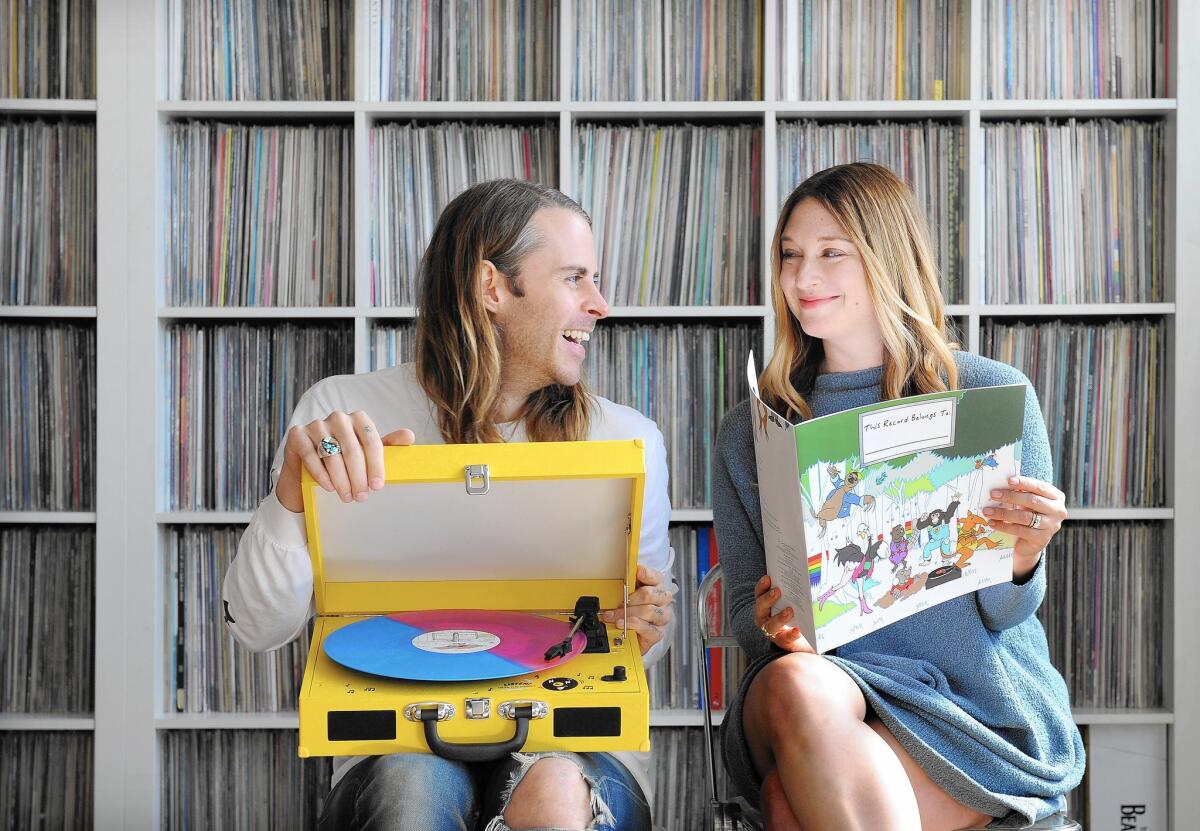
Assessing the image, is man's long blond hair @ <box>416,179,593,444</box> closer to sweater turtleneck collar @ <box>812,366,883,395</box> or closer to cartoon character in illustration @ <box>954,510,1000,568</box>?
sweater turtleneck collar @ <box>812,366,883,395</box>

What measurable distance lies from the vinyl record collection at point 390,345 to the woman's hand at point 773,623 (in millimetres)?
1028

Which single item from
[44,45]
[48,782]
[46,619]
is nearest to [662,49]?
[44,45]

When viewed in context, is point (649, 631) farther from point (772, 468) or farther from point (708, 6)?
point (708, 6)

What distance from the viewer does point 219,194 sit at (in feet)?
7.11

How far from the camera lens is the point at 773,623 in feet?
4.42

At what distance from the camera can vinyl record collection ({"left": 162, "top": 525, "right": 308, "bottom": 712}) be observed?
7.11 ft

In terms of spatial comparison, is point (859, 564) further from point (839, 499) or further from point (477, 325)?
point (477, 325)

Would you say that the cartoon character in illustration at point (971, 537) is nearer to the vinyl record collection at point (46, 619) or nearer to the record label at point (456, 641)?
the record label at point (456, 641)

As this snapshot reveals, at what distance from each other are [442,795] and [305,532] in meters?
0.36

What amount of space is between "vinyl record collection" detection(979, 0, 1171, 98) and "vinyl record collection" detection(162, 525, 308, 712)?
1.87 meters

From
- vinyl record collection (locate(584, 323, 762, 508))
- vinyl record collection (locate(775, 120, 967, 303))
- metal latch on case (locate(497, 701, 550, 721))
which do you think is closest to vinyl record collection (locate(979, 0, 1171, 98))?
vinyl record collection (locate(775, 120, 967, 303))

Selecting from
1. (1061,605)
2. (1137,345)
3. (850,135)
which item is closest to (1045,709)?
(1061,605)

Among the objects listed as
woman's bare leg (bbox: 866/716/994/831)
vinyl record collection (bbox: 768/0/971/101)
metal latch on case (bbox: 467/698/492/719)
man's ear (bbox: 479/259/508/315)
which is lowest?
woman's bare leg (bbox: 866/716/994/831)

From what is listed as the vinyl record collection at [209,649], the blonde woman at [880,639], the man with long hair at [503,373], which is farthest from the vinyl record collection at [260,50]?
the blonde woman at [880,639]
